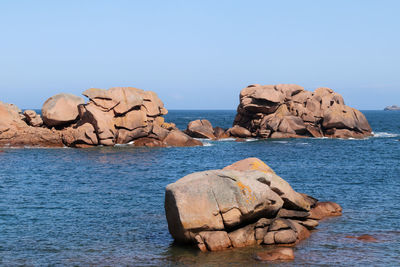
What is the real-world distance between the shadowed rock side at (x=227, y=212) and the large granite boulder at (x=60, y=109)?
154 feet

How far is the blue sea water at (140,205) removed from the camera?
62.1ft

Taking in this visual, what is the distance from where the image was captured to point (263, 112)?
→ 80.0 metres

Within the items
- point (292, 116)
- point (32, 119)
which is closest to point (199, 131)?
point (292, 116)

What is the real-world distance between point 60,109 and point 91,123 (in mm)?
5369

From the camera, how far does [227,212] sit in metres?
19.7

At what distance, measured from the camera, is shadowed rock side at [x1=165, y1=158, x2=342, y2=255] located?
63.8ft

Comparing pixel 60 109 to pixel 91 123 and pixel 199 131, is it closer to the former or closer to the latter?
pixel 91 123

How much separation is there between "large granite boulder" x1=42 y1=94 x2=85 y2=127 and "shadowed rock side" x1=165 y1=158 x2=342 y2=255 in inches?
1847

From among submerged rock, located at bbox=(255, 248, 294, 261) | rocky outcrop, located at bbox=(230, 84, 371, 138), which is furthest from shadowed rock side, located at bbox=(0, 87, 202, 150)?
submerged rock, located at bbox=(255, 248, 294, 261)

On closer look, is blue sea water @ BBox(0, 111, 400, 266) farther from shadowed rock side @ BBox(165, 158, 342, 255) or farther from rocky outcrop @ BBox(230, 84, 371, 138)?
rocky outcrop @ BBox(230, 84, 371, 138)

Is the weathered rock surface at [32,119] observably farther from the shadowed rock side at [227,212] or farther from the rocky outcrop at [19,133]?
the shadowed rock side at [227,212]

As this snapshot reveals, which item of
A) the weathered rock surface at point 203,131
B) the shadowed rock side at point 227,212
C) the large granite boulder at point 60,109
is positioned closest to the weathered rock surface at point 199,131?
the weathered rock surface at point 203,131

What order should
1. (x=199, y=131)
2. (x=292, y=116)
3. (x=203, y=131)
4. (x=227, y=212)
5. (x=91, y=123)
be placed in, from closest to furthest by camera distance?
(x=227, y=212) < (x=91, y=123) < (x=292, y=116) < (x=199, y=131) < (x=203, y=131)

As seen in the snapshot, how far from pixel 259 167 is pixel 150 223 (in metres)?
6.29
